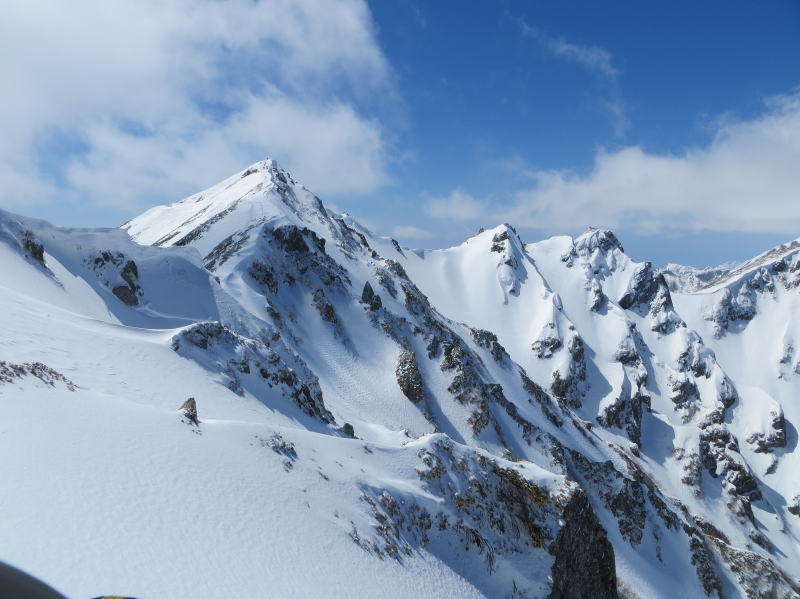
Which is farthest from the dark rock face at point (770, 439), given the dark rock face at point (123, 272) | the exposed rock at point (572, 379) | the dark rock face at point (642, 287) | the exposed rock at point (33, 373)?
the exposed rock at point (33, 373)

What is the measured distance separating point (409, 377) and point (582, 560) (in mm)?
35754

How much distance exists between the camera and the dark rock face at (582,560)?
23141 mm

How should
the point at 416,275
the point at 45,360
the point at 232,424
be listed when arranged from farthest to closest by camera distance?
1. the point at 416,275
2. the point at 232,424
3. the point at 45,360

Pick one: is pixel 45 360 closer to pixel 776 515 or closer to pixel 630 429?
pixel 630 429

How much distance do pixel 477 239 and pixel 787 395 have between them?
374 feet

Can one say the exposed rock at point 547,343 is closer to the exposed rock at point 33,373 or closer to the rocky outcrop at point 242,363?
the rocky outcrop at point 242,363

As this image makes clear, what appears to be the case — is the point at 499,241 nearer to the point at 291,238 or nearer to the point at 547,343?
the point at 547,343

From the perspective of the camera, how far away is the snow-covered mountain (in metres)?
11.8

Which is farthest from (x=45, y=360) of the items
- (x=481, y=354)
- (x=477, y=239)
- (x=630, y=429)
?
(x=477, y=239)

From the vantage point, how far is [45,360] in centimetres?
1772

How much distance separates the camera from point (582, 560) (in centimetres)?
2397

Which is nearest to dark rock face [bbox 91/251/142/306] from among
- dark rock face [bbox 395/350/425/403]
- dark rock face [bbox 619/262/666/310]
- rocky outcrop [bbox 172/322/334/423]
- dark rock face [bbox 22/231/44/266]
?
dark rock face [bbox 22/231/44/266]

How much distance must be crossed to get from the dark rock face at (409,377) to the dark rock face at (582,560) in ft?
108

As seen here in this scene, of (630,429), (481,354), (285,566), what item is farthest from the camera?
(630,429)
